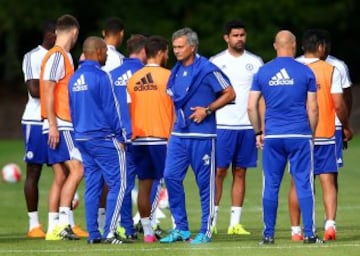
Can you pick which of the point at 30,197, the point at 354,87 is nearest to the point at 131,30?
the point at 354,87

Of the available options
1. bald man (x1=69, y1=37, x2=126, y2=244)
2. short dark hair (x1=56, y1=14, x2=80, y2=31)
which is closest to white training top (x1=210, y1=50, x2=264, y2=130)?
short dark hair (x1=56, y1=14, x2=80, y2=31)

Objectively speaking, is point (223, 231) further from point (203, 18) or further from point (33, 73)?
point (203, 18)

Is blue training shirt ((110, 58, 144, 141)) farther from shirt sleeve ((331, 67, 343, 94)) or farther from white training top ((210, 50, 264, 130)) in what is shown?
shirt sleeve ((331, 67, 343, 94))

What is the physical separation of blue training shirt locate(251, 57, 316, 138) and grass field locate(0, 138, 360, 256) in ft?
3.91

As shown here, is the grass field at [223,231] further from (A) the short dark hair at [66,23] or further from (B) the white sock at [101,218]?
(A) the short dark hair at [66,23]

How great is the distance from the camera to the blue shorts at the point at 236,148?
19.0 meters

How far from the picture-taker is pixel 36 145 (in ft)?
60.4

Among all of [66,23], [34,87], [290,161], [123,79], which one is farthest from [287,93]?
[34,87]

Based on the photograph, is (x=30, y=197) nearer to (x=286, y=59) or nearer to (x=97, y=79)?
(x=97, y=79)

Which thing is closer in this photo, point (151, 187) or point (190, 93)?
point (190, 93)

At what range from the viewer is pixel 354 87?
5450 centimetres

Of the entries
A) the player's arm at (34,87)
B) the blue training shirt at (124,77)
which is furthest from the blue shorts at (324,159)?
the player's arm at (34,87)

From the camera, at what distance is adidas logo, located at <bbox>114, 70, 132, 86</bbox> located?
17828 mm

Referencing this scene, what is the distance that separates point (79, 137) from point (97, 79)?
26.2 inches
